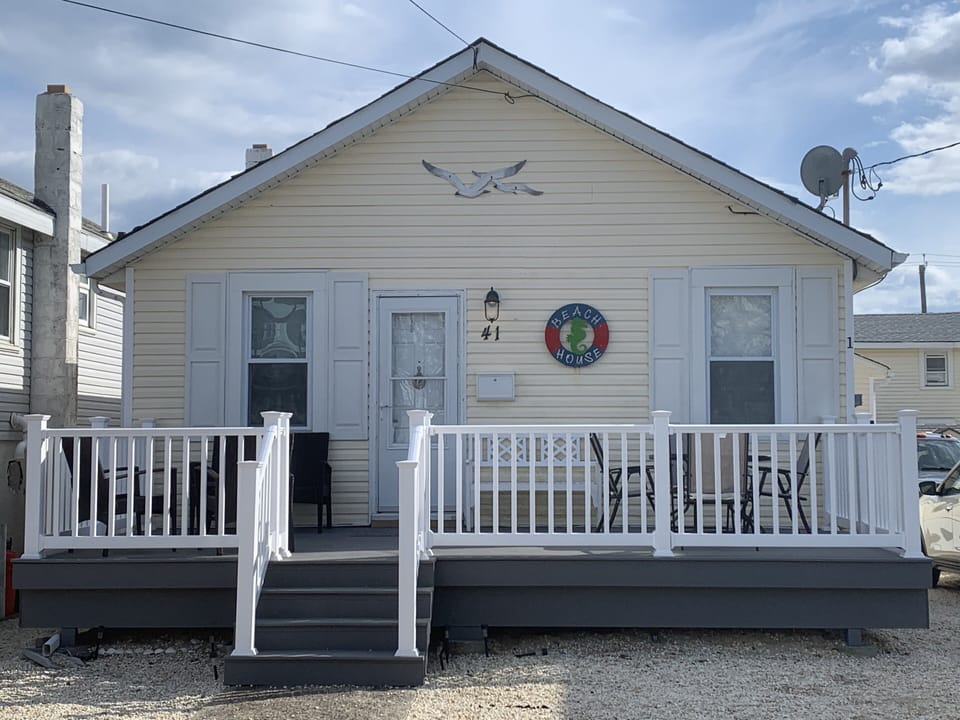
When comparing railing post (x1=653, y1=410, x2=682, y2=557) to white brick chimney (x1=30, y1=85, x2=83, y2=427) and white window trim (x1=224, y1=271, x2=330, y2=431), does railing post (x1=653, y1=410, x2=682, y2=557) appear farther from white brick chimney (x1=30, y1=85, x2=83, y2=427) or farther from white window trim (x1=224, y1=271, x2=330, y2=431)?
white brick chimney (x1=30, y1=85, x2=83, y2=427)

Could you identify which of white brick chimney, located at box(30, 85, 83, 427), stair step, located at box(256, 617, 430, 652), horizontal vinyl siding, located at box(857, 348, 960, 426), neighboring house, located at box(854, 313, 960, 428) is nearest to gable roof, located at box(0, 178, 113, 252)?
white brick chimney, located at box(30, 85, 83, 427)

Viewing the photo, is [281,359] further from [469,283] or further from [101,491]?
[101,491]

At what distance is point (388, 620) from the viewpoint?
5.92 meters

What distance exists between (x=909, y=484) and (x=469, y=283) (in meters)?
3.94

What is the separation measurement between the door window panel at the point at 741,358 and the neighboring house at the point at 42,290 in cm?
682

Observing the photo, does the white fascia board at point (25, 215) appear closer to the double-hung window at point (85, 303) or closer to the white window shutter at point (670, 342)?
the double-hung window at point (85, 303)

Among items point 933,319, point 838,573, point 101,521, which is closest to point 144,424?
point 101,521

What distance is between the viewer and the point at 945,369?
2917cm

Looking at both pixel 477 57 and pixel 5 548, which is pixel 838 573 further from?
pixel 5 548

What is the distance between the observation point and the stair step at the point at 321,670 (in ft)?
18.4

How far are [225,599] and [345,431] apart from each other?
7.64 feet

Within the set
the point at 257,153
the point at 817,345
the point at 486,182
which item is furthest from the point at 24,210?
the point at 817,345

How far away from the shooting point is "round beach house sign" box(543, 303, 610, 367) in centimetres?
865

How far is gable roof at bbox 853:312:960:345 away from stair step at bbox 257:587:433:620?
2436cm
